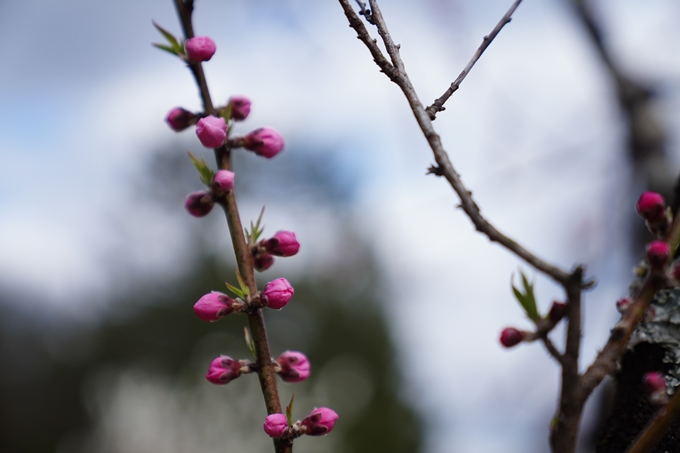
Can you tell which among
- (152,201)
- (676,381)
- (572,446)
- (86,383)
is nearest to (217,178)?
(572,446)

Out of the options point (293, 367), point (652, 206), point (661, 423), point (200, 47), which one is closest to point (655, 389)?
point (661, 423)

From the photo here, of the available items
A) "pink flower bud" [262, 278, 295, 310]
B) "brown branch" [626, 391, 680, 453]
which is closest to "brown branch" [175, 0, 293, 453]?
"pink flower bud" [262, 278, 295, 310]

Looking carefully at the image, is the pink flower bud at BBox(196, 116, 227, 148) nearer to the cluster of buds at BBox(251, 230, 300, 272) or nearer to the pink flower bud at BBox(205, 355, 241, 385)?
the cluster of buds at BBox(251, 230, 300, 272)

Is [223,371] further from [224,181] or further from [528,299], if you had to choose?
[528,299]

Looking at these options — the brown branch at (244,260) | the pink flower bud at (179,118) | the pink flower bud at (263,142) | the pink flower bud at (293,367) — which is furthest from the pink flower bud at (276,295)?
the pink flower bud at (179,118)

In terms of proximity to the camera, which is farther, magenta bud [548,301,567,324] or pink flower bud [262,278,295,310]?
pink flower bud [262,278,295,310]

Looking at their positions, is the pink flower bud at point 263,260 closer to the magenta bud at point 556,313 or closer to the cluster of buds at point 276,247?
the cluster of buds at point 276,247
